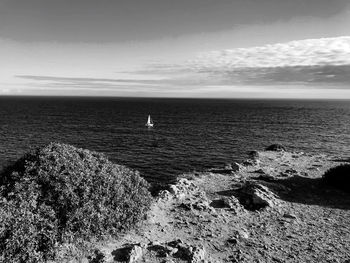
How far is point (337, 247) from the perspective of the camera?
15.0 m

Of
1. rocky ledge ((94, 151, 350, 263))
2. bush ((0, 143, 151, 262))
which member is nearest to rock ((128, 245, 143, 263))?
rocky ledge ((94, 151, 350, 263))

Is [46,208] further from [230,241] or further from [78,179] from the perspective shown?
[230,241]

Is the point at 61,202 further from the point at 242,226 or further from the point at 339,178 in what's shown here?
the point at 339,178

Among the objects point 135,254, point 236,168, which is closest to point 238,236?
point 135,254

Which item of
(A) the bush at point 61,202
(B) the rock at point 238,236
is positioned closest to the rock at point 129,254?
(A) the bush at point 61,202

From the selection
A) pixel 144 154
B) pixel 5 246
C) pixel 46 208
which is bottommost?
pixel 144 154

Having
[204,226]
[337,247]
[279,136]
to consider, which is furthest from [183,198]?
[279,136]

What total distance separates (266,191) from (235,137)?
47109 millimetres

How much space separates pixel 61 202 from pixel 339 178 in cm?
2499

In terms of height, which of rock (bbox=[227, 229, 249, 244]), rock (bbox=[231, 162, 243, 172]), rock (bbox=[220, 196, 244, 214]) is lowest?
rock (bbox=[231, 162, 243, 172])

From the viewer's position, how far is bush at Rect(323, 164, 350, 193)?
2458 centimetres

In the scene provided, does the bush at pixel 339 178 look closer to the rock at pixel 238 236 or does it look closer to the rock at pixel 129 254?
the rock at pixel 238 236

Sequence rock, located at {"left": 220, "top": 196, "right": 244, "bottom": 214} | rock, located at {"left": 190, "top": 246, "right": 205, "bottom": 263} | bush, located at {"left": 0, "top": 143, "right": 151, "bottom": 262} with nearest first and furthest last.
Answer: bush, located at {"left": 0, "top": 143, "right": 151, "bottom": 262}, rock, located at {"left": 190, "top": 246, "right": 205, "bottom": 263}, rock, located at {"left": 220, "top": 196, "right": 244, "bottom": 214}

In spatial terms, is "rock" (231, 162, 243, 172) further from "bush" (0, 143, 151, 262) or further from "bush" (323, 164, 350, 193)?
"bush" (0, 143, 151, 262)
